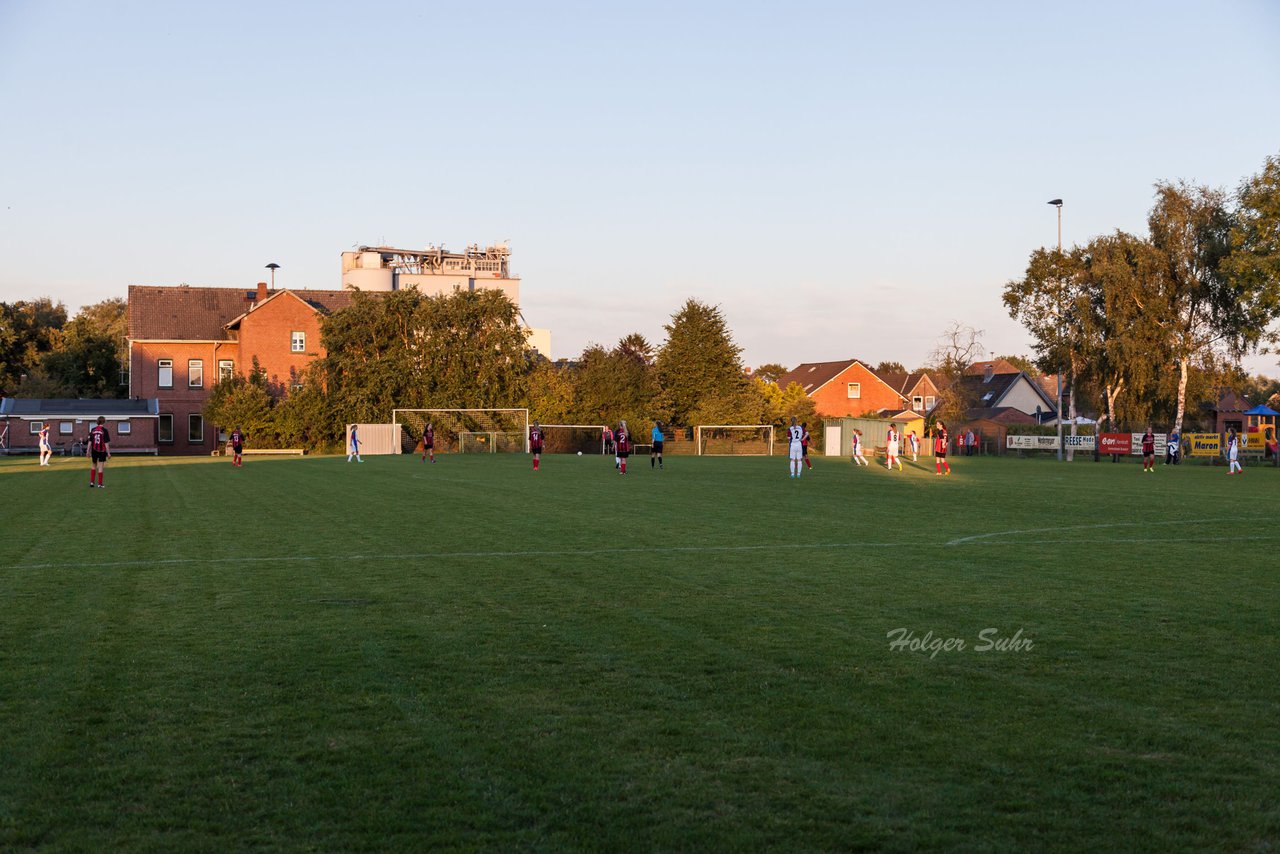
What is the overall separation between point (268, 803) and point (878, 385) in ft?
331

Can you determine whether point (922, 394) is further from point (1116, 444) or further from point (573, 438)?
point (573, 438)

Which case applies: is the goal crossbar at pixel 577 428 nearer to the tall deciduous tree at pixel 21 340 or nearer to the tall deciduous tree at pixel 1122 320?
the tall deciduous tree at pixel 1122 320

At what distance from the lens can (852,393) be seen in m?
102

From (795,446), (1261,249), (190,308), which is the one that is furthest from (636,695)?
(190,308)

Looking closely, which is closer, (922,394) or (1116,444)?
(1116,444)

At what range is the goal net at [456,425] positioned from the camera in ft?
208

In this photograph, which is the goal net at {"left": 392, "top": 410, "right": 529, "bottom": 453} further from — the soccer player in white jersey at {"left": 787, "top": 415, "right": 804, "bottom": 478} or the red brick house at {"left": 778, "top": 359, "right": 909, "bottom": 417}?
the red brick house at {"left": 778, "top": 359, "right": 909, "bottom": 417}

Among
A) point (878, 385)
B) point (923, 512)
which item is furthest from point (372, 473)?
point (878, 385)

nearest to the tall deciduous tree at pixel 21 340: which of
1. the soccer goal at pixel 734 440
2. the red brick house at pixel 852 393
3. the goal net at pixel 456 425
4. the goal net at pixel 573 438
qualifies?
the goal net at pixel 456 425

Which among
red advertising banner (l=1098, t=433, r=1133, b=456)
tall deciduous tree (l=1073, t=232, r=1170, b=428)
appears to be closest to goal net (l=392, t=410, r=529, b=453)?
red advertising banner (l=1098, t=433, r=1133, b=456)

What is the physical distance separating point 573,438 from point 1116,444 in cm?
2874

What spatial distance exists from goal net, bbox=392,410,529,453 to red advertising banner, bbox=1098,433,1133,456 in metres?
30.1

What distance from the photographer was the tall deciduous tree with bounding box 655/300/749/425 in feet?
259

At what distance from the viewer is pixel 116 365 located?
294ft
